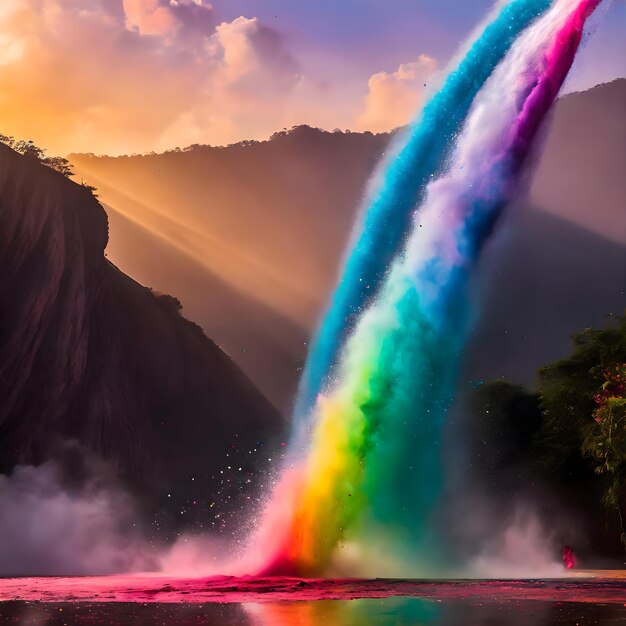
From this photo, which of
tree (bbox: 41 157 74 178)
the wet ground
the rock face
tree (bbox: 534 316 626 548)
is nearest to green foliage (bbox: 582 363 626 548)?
tree (bbox: 534 316 626 548)

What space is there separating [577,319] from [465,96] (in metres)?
110

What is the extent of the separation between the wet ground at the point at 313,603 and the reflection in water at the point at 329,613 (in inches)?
0.6

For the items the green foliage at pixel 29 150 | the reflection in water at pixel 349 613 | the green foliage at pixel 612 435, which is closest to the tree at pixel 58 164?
the green foliage at pixel 29 150

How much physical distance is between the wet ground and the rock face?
1978 centimetres

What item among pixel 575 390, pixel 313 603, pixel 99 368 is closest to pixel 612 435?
pixel 575 390

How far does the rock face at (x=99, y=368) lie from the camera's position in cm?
4141

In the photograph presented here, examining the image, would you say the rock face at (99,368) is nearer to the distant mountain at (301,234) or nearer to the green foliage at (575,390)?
the green foliage at (575,390)

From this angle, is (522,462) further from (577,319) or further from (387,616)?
(577,319)

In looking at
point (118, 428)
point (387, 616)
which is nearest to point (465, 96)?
point (387, 616)

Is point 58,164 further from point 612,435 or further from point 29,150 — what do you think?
point 612,435

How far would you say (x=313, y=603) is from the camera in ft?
55.2

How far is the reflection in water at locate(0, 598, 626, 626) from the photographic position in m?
13.5

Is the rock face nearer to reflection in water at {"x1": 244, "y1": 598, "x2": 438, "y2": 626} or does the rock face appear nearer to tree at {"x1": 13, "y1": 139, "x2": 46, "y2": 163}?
tree at {"x1": 13, "y1": 139, "x2": 46, "y2": 163}

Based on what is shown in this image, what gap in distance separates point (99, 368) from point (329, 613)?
35.7 metres
